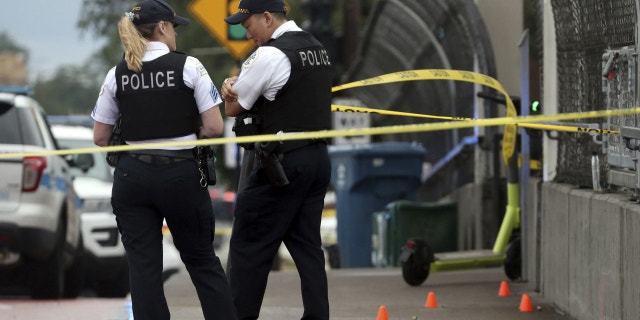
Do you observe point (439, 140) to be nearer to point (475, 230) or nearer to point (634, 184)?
point (475, 230)

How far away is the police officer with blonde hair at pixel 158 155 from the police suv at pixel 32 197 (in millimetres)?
4672

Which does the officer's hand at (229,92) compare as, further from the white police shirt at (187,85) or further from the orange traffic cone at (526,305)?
the orange traffic cone at (526,305)

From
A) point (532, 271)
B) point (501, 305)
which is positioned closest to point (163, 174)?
point (501, 305)

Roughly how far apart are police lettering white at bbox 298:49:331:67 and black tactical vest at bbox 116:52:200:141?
2.00 ft

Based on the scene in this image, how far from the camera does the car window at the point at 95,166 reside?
1628 cm

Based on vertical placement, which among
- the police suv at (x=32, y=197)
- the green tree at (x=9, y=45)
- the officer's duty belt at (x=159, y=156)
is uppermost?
the green tree at (x=9, y=45)

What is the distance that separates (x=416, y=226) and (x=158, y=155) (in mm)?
7787

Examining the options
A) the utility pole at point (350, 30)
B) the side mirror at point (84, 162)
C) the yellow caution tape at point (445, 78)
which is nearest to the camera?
the yellow caution tape at point (445, 78)

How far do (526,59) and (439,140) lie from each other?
7915mm

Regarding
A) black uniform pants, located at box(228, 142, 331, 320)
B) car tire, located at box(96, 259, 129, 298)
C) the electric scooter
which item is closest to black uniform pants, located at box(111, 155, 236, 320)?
black uniform pants, located at box(228, 142, 331, 320)

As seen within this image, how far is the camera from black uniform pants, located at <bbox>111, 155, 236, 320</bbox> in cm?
737

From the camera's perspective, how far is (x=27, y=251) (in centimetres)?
1232

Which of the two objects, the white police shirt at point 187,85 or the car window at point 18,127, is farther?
the car window at point 18,127

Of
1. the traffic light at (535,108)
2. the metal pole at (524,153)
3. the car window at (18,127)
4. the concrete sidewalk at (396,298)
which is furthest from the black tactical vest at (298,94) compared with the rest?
the car window at (18,127)
